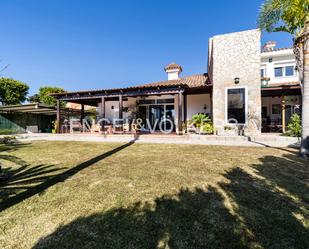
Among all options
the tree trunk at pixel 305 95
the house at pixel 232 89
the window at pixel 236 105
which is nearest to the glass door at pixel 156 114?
the house at pixel 232 89

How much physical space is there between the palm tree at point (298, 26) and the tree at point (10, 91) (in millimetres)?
32589

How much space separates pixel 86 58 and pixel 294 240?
91.3 ft

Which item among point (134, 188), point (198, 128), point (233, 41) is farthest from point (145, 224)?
point (233, 41)

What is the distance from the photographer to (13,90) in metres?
Answer: 26.9

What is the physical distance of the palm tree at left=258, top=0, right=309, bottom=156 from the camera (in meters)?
5.87

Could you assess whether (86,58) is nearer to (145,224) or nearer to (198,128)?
(198,128)

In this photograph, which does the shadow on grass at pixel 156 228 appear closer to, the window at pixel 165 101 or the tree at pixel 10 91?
the window at pixel 165 101

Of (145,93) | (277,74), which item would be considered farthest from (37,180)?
(277,74)

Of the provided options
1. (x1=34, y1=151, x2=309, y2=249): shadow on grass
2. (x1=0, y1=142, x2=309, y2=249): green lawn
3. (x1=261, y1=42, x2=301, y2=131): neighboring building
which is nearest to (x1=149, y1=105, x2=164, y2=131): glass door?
(x1=261, y1=42, x2=301, y2=131): neighboring building

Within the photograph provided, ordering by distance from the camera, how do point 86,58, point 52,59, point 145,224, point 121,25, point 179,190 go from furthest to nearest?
1. point 86,58
2. point 52,59
3. point 121,25
4. point 179,190
5. point 145,224

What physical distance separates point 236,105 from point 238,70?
2.10m

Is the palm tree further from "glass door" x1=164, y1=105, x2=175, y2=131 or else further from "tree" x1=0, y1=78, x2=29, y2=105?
"tree" x1=0, y1=78, x2=29, y2=105

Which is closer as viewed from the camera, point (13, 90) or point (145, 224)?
point (145, 224)

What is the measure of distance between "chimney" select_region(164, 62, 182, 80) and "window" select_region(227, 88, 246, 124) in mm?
7374
